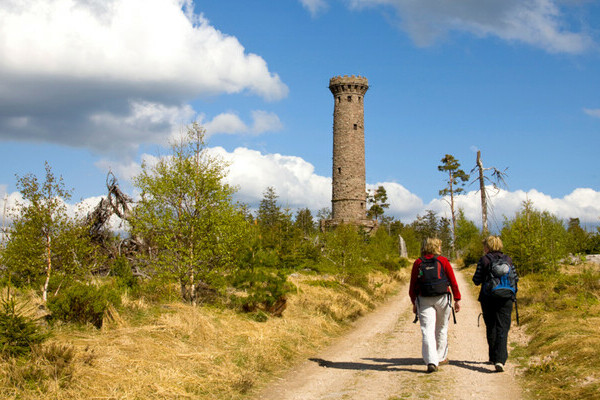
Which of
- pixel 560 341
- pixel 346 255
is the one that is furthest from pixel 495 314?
pixel 346 255

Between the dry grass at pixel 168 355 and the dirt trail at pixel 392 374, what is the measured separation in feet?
1.98

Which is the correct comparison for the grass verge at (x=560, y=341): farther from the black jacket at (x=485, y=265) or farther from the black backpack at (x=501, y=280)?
the black jacket at (x=485, y=265)

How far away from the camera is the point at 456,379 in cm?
729

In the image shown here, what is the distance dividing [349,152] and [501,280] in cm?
4507

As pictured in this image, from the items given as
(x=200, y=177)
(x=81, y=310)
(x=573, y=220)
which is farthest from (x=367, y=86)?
(x=573, y=220)

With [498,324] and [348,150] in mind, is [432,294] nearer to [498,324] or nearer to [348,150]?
[498,324]

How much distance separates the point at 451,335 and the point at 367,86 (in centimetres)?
4554

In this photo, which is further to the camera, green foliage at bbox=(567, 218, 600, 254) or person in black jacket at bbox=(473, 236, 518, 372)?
green foliage at bbox=(567, 218, 600, 254)

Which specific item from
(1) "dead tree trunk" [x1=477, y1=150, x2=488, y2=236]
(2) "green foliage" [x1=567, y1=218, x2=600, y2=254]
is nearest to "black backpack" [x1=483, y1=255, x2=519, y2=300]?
(1) "dead tree trunk" [x1=477, y1=150, x2=488, y2=236]

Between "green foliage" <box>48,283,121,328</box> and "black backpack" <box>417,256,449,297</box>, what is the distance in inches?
246

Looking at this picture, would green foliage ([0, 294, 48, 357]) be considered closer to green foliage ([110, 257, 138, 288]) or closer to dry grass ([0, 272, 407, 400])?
dry grass ([0, 272, 407, 400])

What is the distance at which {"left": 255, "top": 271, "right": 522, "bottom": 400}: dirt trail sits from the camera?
673 centimetres

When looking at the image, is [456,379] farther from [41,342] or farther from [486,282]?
[41,342]

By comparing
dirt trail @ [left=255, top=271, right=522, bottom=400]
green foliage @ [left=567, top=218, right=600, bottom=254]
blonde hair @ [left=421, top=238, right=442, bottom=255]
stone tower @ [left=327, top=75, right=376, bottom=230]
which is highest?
stone tower @ [left=327, top=75, right=376, bottom=230]
